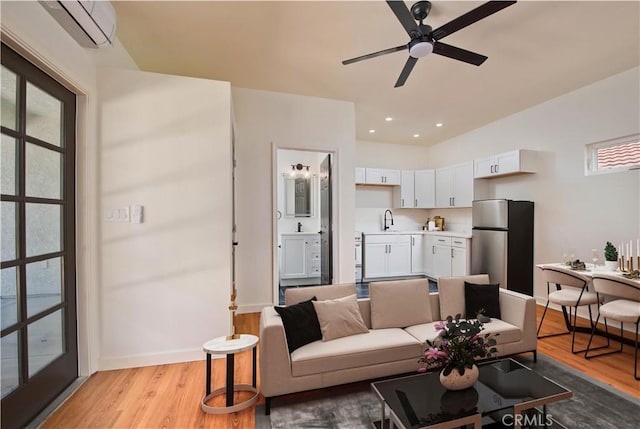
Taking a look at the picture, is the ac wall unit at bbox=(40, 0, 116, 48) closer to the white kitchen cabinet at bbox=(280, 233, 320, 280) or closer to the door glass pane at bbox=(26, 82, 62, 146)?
the door glass pane at bbox=(26, 82, 62, 146)

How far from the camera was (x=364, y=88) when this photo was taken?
3.70m

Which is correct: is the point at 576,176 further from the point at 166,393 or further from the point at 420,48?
the point at 166,393

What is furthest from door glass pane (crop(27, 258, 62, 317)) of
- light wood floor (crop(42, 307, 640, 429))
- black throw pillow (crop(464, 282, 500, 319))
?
black throw pillow (crop(464, 282, 500, 319))

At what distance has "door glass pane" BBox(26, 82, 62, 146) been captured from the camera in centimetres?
182

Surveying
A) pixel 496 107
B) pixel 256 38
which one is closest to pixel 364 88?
pixel 256 38

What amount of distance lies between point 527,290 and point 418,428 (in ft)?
13.0

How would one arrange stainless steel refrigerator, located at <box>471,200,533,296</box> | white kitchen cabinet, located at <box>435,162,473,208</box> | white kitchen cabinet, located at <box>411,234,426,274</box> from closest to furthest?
stainless steel refrigerator, located at <box>471,200,533,296</box>, white kitchen cabinet, located at <box>435,162,473,208</box>, white kitchen cabinet, located at <box>411,234,426,274</box>

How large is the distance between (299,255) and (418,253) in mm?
2477

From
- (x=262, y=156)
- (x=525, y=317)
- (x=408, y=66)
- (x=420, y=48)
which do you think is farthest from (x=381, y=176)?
(x=525, y=317)

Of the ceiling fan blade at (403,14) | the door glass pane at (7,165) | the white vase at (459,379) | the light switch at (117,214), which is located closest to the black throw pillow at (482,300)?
the white vase at (459,379)

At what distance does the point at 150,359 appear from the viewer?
2510 mm

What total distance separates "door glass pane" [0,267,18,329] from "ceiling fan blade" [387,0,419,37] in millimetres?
2760

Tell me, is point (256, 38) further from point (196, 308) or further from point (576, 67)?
point (576, 67)

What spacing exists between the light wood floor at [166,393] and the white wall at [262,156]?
4.10 feet
